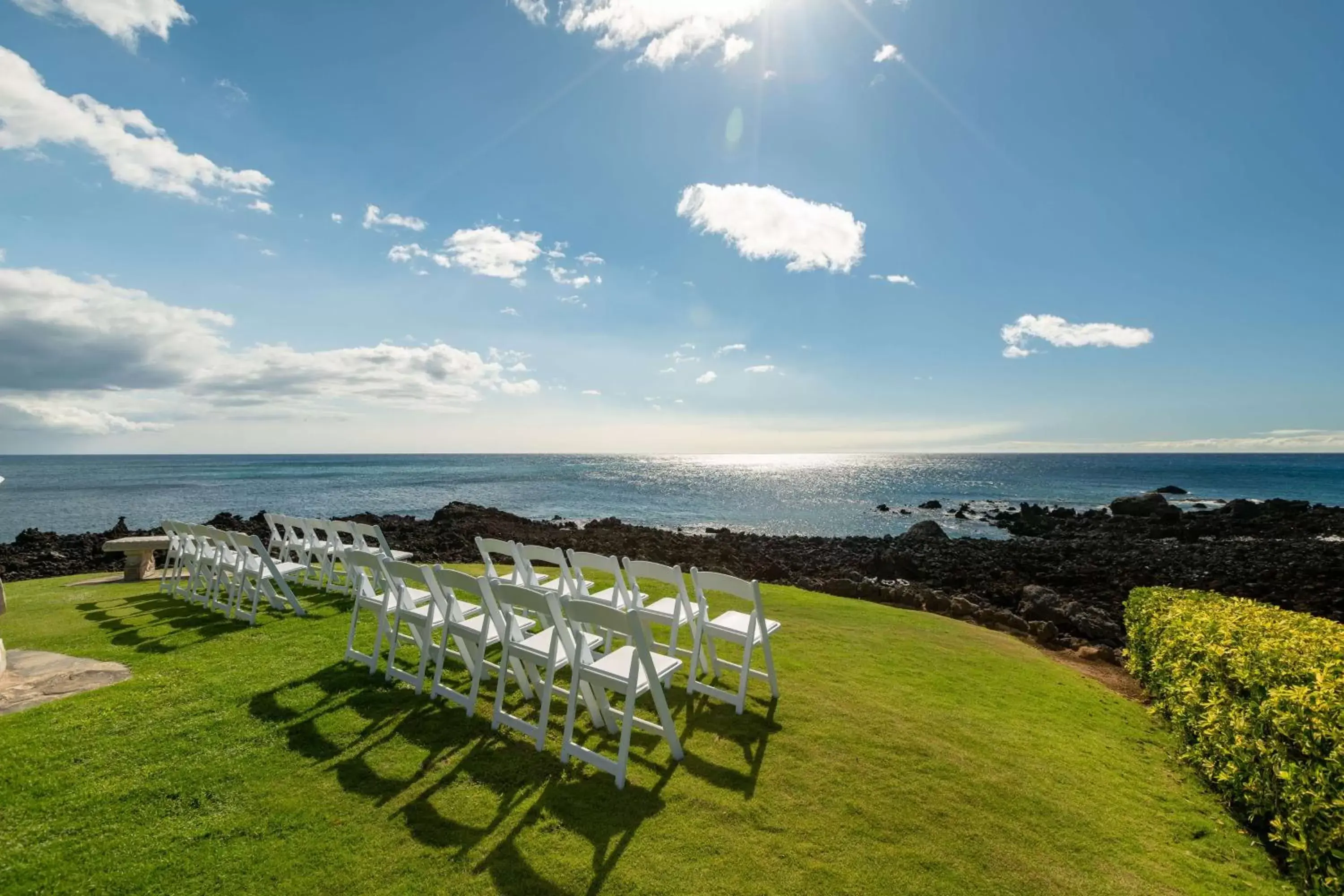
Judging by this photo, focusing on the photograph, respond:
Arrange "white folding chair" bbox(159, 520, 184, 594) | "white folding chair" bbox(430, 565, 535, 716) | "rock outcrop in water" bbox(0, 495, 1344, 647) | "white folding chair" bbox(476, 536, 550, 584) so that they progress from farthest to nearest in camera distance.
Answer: "rock outcrop in water" bbox(0, 495, 1344, 647)
"white folding chair" bbox(159, 520, 184, 594)
"white folding chair" bbox(476, 536, 550, 584)
"white folding chair" bbox(430, 565, 535, 716)

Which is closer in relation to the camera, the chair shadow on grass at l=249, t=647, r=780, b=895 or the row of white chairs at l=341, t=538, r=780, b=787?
the chair shadow on grass at l=249, t=647, r=780, b=895

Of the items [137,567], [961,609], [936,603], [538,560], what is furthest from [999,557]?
[137,567]

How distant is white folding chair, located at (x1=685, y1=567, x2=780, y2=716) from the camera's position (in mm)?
5371

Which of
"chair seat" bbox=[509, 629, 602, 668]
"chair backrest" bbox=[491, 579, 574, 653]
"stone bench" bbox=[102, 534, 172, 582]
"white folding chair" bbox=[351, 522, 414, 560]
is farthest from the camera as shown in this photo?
"stone bench" bbox=[102, 534, 172, 582]

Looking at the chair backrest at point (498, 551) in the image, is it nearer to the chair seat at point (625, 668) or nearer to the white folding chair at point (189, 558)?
the chair seat at point (625, 668)

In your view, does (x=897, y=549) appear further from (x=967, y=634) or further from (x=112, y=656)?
(x=112, y=656)

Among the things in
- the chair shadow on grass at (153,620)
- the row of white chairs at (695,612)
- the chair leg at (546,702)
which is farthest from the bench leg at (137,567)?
the chair leg at (546,702)

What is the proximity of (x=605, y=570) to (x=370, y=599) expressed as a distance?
273 cm

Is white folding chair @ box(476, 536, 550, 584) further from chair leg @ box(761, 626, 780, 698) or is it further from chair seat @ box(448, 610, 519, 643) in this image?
chair leg @ box(761, 626, 780, 698)

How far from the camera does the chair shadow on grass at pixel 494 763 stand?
11.8ft

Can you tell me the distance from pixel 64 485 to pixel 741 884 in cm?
9624

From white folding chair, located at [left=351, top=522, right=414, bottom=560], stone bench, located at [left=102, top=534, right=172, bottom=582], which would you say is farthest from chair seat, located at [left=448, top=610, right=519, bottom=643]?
stone bench, located at [left=102, top=534, right=172, bottom=582]

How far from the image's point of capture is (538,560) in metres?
6.83

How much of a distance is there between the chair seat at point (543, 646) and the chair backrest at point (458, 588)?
29 cm
